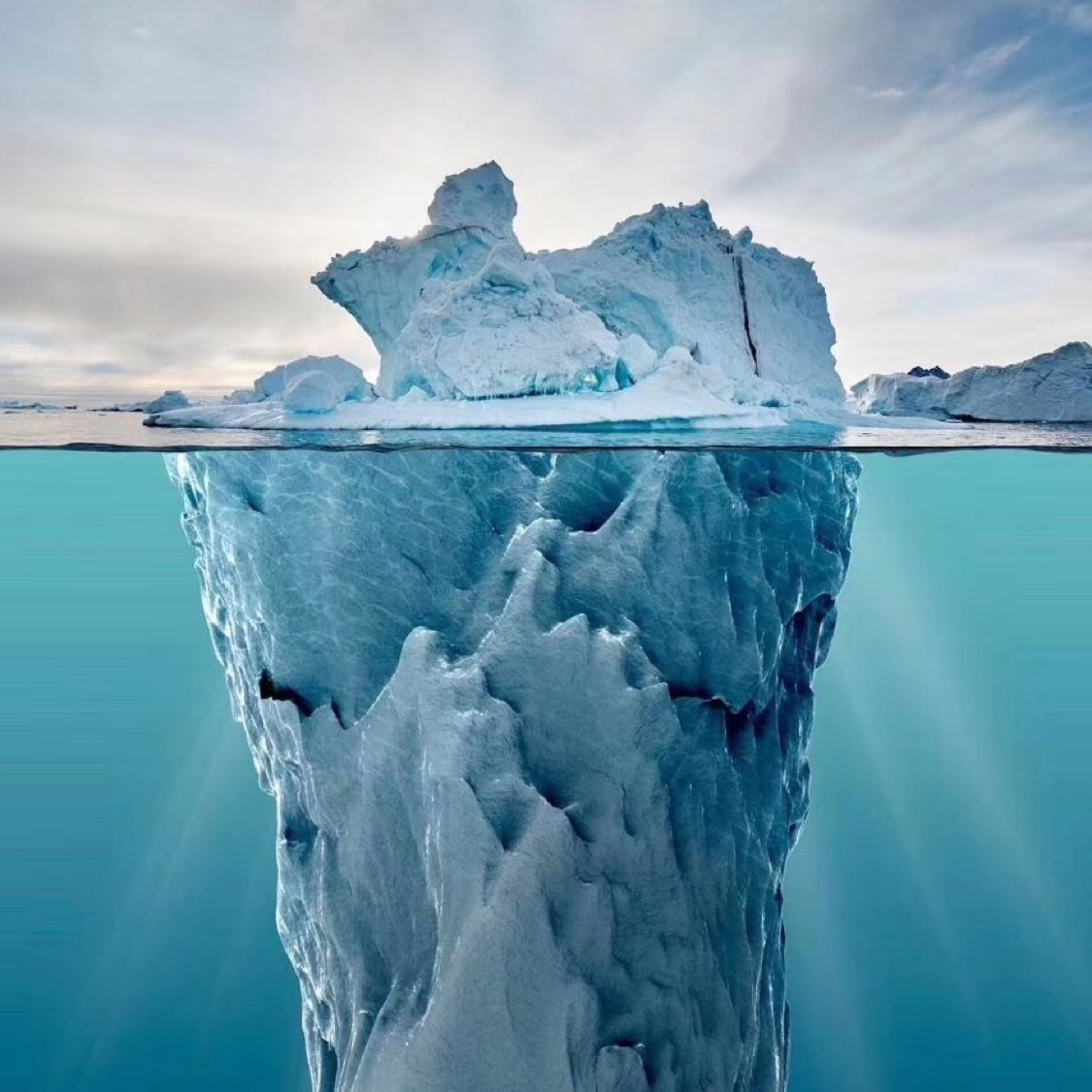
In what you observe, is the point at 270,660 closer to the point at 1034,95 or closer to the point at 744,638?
the point at 744,638

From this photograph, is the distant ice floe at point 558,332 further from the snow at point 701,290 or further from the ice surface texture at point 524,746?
the ice surface texture at point 524,746

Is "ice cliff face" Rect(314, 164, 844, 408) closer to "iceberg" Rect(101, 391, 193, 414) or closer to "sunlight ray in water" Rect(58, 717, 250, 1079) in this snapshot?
"iceberg" Rect(101, 391, 193, 414)

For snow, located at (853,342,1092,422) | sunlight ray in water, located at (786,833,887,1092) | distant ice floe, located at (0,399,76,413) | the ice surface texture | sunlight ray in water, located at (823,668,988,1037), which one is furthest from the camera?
sunlight ray in water, located at (823,668,988,1037)

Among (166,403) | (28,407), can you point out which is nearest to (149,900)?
(28,407)

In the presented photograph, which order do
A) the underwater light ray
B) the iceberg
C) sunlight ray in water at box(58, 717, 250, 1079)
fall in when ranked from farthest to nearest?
sunlight ray in water at box(58, 717, 250, 1079)
the underwater light ray
the iceberg

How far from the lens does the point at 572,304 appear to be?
909 centimetres

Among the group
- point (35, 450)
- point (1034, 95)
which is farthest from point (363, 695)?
point (35, 450)

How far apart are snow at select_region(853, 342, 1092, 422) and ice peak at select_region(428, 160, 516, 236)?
7567mm

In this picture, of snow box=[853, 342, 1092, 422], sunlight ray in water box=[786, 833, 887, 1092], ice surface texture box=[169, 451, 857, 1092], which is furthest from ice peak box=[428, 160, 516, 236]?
sunlight ray in water box=[786, 833, 887, 1092]

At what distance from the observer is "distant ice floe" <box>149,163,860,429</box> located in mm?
9062

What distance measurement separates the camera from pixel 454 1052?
4.52m

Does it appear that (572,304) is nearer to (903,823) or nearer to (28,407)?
(28,407)

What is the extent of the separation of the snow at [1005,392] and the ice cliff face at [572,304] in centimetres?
260

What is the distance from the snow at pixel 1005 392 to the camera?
1095cm
